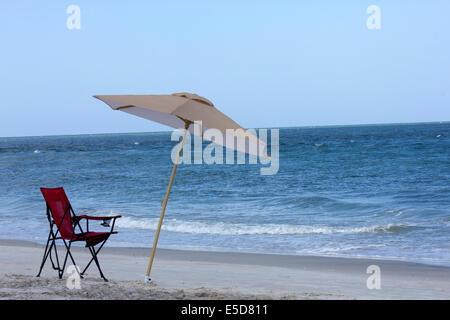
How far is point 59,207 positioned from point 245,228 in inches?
229

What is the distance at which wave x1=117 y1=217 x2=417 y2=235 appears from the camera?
10.5 m

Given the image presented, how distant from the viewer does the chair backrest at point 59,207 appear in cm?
559

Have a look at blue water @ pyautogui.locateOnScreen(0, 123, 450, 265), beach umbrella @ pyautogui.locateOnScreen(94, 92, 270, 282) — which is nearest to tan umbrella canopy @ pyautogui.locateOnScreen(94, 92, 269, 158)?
beach umbrella @ pyautogui.locateOnScreen(94, 92, 270, 282)

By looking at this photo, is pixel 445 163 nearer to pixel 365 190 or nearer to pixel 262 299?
Answer: pixel 365 190

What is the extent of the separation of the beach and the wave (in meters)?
2.23

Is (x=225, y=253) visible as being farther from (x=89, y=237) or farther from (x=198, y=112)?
(x=198, y=112)

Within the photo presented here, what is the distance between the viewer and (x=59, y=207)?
5676 millimetres

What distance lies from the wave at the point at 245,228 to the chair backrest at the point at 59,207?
5307mm

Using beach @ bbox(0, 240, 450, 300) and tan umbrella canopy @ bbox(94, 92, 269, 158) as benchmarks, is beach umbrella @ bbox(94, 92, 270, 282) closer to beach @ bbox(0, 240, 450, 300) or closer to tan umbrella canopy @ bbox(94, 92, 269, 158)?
tan umbrella canopy @ bbox(94, 92, 269, 158)

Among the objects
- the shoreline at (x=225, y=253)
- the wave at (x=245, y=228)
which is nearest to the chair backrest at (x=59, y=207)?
the shoreline at (x=225, y=253)

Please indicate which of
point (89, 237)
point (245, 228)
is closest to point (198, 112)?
point (89, 237)

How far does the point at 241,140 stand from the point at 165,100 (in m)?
0.82

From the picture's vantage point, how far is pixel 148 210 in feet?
47.1

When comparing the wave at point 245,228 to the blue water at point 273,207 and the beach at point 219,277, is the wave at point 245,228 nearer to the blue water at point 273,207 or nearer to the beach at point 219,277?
the blue water at point 273,207
